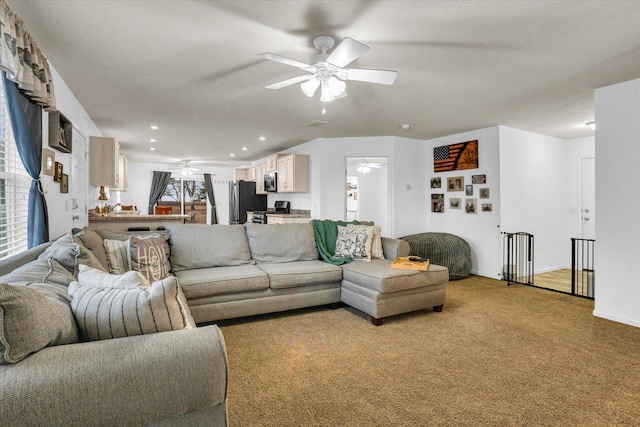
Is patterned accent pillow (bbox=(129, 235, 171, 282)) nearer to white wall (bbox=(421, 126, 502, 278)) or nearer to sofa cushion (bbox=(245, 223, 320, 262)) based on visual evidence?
sofa cushion (bbox=(245, 223, 320, 262))

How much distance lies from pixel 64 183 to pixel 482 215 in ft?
18.0

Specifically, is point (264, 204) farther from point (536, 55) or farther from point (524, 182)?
point (536, 55)

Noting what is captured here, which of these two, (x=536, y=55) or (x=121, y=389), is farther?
(x=536, y=55)

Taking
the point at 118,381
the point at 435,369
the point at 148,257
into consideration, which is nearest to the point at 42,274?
the point at 118,381

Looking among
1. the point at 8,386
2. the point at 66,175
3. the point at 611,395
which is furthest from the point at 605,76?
the point at 66,175

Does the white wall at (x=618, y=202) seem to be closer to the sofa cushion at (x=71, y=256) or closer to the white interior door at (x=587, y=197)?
the white interior door at (x=587, y=197)

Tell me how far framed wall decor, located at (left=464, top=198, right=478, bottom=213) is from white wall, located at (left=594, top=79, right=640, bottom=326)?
6.65ft

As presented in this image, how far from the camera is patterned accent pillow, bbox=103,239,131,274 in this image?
2.71 metres

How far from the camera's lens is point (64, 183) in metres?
3.22

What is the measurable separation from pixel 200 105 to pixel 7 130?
2.11m

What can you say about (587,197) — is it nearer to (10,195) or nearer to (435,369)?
(435,369)

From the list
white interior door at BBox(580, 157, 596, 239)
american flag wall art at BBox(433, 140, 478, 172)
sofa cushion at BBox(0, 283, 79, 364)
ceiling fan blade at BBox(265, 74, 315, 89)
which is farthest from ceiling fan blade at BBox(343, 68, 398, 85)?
white interior door at BBox(580, 157, 596, 239)

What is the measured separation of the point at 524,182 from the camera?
17.8ft

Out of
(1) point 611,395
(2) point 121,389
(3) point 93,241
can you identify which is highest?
(3) point 93,241
